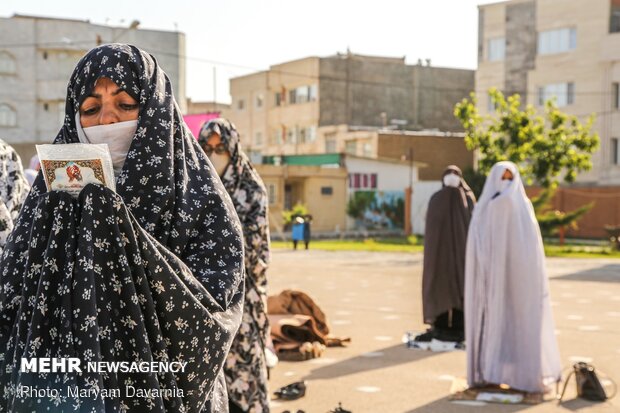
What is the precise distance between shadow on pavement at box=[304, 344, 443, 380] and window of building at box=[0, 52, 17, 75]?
40.3 m

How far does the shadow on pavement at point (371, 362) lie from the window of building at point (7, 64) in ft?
132

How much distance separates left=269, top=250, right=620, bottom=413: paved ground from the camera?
6543 mm

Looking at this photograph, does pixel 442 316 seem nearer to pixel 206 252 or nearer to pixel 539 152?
pixel 206 252

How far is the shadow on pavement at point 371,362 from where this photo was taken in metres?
7.66

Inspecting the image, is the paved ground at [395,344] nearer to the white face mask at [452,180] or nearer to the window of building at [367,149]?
the white face mask at [452,180]

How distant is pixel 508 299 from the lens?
6977mm

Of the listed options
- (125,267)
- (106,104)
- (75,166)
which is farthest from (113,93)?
(125,267)

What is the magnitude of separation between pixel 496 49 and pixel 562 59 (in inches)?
142

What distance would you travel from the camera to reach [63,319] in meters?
1.98

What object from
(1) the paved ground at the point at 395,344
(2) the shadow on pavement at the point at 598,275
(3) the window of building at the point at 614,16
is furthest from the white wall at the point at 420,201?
(1) the paved ground at the point at 395,344

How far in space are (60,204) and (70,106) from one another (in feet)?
1.76

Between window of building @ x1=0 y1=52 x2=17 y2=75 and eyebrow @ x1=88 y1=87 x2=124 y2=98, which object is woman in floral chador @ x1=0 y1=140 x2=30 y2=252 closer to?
eyebrow @ x1=88 y1=87 x2=124 y2=98

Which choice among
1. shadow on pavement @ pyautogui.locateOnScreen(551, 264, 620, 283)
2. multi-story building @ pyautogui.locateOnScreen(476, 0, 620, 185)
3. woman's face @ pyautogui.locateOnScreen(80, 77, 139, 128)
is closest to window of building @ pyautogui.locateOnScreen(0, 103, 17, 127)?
multi-story building @ pyautogui.locateOnScreen(476, 0, 620, 185)

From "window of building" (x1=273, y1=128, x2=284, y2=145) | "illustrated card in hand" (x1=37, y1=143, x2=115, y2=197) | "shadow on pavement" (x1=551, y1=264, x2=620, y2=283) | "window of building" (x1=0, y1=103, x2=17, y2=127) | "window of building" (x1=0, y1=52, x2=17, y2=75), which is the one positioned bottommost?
"shadow on pavement" (x1=551, y1=264, x2=620, y2=283)
